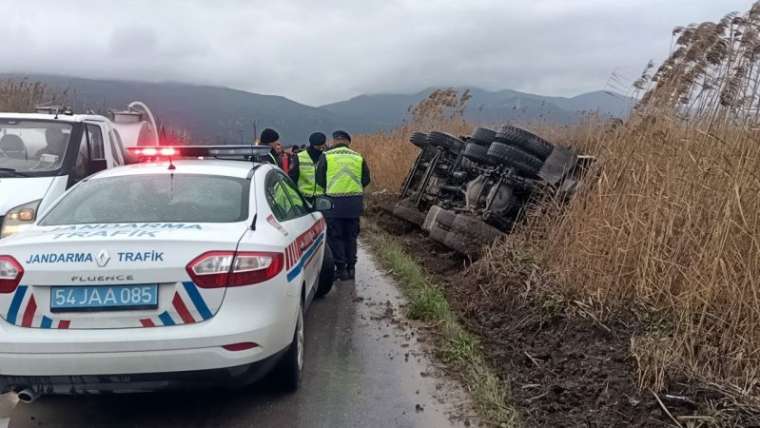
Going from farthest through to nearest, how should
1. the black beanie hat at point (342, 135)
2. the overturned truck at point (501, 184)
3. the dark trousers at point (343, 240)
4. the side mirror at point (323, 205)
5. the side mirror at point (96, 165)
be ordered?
the black beanie hat at point (342, 135)
the dark trousers at point (343, 240)
the side mirror at point (96, 165)
the overturned truck at point (501, 184)
the side mirror at point (323, 205)

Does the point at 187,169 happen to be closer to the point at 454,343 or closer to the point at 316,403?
the point at 316,403

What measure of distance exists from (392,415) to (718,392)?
1735mm

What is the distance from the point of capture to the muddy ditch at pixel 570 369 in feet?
11.3

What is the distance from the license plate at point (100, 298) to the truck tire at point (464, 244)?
4.63m

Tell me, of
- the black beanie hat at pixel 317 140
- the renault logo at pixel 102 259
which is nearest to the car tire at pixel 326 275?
the black beanie hat at pixel 317 140

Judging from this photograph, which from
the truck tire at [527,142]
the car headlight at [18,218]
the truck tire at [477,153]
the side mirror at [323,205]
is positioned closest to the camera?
the car headlight at [18,218]

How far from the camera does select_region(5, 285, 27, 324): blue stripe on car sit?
135 inches

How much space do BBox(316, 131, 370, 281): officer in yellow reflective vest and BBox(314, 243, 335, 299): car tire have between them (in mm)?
766

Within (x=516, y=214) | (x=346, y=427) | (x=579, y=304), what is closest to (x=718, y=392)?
(x=579, y=304)

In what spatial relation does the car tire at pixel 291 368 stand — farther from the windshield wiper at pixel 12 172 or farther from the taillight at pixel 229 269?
the windshield wiper at pixel 12 172

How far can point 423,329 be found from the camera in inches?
224

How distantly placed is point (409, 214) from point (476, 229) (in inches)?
135

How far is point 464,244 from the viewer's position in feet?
25.1

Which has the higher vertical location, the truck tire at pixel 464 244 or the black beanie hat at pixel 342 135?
the black beanie hat at pixel 342 135
